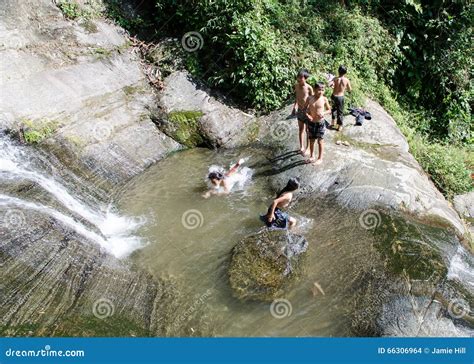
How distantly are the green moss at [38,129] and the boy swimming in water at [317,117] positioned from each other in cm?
479

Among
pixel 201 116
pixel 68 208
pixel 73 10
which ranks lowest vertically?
pixel 201 116

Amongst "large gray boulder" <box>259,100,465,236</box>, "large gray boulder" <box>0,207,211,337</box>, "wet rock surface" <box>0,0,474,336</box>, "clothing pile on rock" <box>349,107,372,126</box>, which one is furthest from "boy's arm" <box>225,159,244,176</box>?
"large gray boulder" <box>0,207,211,337</box>

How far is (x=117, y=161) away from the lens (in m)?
9.68

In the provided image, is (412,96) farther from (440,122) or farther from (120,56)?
(120,56)

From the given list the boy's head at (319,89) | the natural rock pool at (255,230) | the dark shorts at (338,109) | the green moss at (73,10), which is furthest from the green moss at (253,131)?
the green moss at (73,10)

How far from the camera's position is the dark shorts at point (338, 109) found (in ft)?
33.0

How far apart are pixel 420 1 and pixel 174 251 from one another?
10.1 metres

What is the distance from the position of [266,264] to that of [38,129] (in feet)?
16.4

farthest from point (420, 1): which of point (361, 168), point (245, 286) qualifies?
point (245, 286)

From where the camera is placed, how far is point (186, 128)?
10.9 meters

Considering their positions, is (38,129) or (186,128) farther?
(186,128)

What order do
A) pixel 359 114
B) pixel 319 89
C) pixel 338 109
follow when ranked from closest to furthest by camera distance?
1. pixel 319 89
2. pixel 338 109
3. pixel 359 114

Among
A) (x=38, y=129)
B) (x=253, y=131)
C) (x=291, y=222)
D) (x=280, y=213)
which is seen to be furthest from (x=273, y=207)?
(x=38, y=129)

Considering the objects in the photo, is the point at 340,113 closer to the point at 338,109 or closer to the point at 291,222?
the point at 338,109
